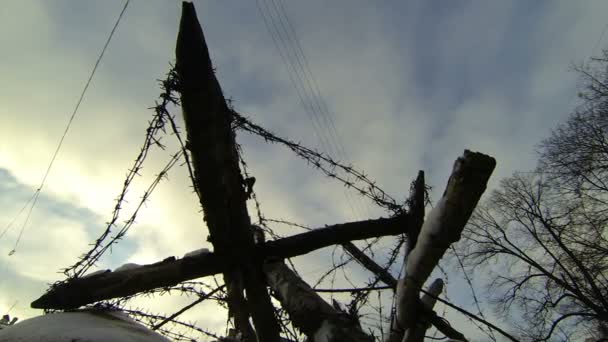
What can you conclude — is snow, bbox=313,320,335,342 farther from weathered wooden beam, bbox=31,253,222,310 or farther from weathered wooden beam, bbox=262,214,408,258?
weathered wooden beam, bbox=31,253,222,310

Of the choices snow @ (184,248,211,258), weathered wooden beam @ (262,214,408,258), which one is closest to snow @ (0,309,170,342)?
snow @ (184,248,211,258)

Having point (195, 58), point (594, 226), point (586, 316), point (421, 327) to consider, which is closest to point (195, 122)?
point (195, 58)

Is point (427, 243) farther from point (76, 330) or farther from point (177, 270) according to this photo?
point (76, 330)

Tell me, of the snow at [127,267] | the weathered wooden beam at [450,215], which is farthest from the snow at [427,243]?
the snow at [127,267]

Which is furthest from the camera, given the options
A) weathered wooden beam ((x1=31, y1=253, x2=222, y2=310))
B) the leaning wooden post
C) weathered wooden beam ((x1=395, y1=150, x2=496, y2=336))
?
weathered wooden beam ((x1=31, y1=253, x2=222, y2=310))

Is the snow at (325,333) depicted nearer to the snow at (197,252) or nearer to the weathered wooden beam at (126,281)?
the weathered wooden beam at (126,281)

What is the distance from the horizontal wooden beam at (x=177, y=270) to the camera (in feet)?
6.96

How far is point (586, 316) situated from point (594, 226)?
11.6 ft

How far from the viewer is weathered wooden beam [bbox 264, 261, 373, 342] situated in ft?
5.47

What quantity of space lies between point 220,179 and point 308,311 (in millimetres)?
994

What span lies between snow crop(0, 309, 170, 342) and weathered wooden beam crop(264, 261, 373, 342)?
0.81 meters

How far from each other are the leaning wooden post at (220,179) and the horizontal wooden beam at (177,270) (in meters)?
0.15

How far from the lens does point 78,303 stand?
2.14 meters

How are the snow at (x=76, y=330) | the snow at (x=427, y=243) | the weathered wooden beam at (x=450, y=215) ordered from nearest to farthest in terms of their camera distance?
the weathered wooden beam at (x=450, y=215)
the snow at (x=427, y=243)
the snow at (x=76, y=330)
